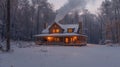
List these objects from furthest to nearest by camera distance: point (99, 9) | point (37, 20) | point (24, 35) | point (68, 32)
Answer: point (99, 9) → point (37, 20) → point (24, 35) → point (68, 32)

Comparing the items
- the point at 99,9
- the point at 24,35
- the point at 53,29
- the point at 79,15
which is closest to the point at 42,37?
the point at 53,29

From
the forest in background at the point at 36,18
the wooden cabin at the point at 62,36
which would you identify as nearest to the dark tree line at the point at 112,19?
the forest in background at the point at 36,18

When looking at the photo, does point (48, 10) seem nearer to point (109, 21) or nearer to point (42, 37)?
point (109, 21)

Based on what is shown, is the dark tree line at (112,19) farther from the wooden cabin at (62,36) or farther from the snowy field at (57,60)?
the snowy field at (57,60)

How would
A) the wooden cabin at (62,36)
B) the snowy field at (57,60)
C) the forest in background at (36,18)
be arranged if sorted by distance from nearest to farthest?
the snowy field at (57,60), the wooden cabin at (62,36), the forest in background at (36,18)

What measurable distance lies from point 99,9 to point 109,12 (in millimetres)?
7938

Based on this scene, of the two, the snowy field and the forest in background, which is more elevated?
the forest in background

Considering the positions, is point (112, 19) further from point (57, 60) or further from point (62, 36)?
point (57, 60)

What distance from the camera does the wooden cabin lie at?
188 ft

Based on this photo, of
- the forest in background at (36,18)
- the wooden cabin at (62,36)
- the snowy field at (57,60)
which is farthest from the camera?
the forest in background at (36,18)

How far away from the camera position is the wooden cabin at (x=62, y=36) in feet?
188

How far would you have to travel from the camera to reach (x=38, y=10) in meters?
81.9

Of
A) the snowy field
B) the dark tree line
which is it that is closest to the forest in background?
the dark tree line

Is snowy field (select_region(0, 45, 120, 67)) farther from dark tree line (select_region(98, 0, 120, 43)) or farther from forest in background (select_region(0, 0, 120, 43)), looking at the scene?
dark tree line (select_region(98, 0, 120, 43))
